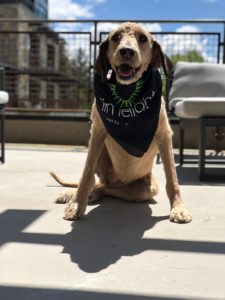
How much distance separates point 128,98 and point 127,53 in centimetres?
36

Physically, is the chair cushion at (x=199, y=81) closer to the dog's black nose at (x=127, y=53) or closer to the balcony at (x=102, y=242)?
the balcony at (x=102, y=242)

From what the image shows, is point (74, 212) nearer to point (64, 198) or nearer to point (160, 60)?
point (64, 198)

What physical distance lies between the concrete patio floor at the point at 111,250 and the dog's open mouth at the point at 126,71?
31.9 inches

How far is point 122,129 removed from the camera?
2.67 metres

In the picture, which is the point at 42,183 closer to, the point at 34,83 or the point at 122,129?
the point at 122,129

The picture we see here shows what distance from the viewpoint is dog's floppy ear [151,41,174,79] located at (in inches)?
105


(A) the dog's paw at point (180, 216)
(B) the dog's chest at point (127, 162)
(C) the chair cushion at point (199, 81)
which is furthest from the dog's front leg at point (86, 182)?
(C) the chair cushion at point (199, 81)

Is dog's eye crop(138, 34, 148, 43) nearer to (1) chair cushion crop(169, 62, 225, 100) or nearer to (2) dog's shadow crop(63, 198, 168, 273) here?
(2) dog's shadow crop(63, 198, 168, 273)

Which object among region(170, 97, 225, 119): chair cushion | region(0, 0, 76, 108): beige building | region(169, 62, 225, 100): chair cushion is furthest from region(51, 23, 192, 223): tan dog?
region(0, 0, 76, 108): beige building

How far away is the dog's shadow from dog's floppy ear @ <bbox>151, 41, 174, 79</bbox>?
0.87 metres

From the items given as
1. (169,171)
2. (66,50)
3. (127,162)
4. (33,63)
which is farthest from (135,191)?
(33,63)

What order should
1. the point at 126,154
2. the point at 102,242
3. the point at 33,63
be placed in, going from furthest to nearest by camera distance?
the point at 33,63 → the point at 126,154 → the point at 102,242

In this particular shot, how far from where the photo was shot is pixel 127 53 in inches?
92.0

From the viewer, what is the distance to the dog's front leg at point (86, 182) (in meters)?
2.54
